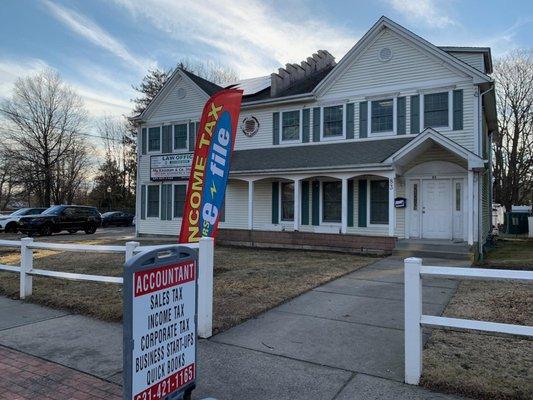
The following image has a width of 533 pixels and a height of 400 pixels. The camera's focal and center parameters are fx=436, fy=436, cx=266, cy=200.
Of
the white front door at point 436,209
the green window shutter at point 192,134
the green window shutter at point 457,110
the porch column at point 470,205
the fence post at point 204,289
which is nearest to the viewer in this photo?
the fence post at point 204,289

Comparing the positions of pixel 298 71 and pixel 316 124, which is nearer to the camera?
pixel 316 124

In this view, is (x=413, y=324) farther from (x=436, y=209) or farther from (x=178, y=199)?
(x=178, y=199)

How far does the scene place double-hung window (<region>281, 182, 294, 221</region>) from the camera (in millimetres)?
18359

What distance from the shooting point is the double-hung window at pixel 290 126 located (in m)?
18.5

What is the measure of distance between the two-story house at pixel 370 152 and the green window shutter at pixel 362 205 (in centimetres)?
4

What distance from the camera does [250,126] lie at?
1975cm

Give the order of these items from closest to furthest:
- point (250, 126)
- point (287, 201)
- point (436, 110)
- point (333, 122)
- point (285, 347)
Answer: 1. point (285, 347)
2. point (436, 110)
3. point (333, 122)
4. point (287, 201)
5. point (250, 126)

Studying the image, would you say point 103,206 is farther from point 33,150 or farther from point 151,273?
point 151,273

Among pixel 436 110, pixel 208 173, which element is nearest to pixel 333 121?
pixel 436 110

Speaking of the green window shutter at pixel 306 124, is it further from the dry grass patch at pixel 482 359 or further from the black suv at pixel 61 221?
the black suv at pixel 61 221

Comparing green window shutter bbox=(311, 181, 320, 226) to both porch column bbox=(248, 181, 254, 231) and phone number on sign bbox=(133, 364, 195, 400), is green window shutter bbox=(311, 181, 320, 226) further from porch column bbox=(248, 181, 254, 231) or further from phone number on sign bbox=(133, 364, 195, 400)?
phone number on sign bbox=(133, 364, 195, 400)

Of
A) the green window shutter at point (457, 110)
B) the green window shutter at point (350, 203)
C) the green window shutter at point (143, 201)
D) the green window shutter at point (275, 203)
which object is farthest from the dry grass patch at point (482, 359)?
the green window shutter at point (143, 201)

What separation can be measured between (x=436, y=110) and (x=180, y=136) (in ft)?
38.9

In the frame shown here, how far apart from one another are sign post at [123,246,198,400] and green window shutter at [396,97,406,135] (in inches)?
550
